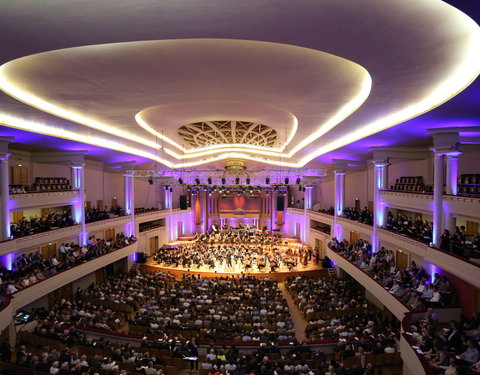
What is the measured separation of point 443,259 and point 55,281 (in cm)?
1527

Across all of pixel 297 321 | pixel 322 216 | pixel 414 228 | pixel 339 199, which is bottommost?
pixel 297 321

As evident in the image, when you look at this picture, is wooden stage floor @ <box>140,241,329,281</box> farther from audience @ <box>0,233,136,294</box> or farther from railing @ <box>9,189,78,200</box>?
railing @ <box>9,189,78,200</box>

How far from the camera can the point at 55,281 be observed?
13.7 metres

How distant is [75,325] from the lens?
39.1 feet

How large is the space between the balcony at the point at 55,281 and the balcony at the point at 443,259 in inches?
567

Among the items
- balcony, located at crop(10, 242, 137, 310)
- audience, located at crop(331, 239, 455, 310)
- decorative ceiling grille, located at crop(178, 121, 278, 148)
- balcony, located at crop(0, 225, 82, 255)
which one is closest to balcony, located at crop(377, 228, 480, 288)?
audience, located at crop(331, 239, 455, 310)

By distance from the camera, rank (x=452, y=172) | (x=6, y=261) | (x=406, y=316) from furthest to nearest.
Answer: (x=6, y=261) < (x=452, y=172) < (x=406, y=316)

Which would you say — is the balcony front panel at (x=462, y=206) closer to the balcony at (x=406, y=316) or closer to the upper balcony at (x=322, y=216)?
the balcony at (x=406, y=316)

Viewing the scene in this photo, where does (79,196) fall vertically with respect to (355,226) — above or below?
above

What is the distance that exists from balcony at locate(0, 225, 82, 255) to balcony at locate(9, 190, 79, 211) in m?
1.33

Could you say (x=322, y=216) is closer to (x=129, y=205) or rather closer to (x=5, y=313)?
(x=129, y=205)

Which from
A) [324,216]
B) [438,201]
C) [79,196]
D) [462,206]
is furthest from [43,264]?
[324,216]

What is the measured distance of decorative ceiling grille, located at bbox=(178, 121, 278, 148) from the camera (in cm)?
1756

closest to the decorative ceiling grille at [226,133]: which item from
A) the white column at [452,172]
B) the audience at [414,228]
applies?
the audience at [414,228]
